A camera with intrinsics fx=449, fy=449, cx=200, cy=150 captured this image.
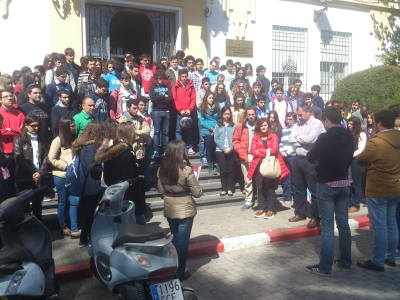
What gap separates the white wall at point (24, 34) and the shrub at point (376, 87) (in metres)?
9.47

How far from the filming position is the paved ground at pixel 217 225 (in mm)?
6426

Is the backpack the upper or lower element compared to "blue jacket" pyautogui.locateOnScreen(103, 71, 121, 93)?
lower

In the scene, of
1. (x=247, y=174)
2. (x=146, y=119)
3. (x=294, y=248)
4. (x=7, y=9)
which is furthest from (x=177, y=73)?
(x=294, y=248)

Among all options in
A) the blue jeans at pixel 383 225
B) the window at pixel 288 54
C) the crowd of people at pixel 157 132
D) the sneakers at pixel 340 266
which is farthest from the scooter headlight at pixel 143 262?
the window at pixel 288 54

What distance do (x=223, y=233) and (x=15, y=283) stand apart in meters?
4.02

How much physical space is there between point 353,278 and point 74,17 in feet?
30.3

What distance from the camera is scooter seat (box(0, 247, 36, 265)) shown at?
397 centimetres

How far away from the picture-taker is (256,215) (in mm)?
8406

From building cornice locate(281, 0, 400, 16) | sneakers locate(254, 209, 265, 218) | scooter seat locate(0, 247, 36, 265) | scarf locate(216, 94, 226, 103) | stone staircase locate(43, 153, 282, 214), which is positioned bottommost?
sneakers locate(254, 209, 265, 218)

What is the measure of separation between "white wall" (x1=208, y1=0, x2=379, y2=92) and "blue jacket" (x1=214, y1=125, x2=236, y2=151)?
4620 millimetres

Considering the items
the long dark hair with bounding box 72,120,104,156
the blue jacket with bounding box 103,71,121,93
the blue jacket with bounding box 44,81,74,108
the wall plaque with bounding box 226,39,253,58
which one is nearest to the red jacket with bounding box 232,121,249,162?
the blue jacket with bounding box 103,71,121,93

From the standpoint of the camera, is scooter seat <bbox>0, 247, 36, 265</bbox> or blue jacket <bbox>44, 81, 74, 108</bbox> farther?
blue jacket <bbox>44, 81, 74, 108</bbox>

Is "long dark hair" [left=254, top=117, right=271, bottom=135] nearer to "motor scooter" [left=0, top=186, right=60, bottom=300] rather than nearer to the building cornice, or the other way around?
"motor scooter" [left=0, top=186, right=60, bottom=300]

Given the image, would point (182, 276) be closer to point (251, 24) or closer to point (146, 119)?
point (146, 119)
